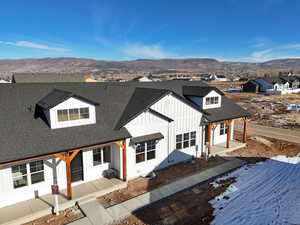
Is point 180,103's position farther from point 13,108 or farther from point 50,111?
point 13,108

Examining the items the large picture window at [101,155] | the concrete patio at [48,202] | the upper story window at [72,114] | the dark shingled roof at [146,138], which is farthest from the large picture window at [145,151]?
the upper story window at [72,114]

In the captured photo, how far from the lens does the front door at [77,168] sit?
11.7 meters

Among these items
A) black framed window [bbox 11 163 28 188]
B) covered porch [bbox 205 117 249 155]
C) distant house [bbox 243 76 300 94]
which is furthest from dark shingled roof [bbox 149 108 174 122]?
distant house [bbox 243 76 300 94]

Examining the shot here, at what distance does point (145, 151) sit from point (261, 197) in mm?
7052

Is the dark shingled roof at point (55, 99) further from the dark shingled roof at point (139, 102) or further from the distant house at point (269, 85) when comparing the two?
the distant house at point (269, 85)

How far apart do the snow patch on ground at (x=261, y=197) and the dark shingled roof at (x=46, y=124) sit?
16.6 ft

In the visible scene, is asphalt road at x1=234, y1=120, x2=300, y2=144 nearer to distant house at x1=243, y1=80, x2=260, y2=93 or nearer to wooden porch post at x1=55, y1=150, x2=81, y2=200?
wooden porch post at x1=55, y1=150, x2=81, y2=200

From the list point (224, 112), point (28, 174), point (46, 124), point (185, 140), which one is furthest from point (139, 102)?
point (224, 112)

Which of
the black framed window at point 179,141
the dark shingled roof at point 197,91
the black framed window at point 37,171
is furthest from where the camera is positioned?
the dark shingled roof at point 197,91

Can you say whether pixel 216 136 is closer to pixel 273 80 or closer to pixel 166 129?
pixel 166 129

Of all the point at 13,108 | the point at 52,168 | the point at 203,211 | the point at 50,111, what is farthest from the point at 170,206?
the point at 13,108

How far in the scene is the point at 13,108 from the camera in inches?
446

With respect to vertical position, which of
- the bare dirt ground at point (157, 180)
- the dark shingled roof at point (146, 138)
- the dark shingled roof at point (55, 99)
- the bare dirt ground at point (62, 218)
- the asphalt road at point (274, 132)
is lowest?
the bare dirt ground at point (62, 218)

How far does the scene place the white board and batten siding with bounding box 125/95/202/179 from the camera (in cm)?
1298
